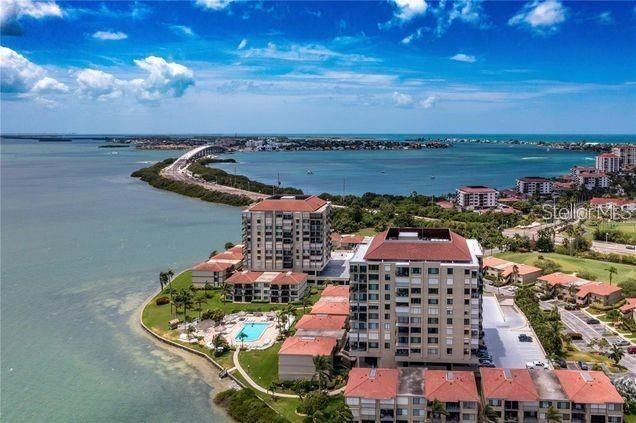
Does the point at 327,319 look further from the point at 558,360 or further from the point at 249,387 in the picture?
the point at 558,360

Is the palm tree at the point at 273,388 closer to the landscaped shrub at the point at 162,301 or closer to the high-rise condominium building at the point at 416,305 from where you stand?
the high-rise condominium building at the point at 416,305

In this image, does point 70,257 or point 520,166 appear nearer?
point 70,257

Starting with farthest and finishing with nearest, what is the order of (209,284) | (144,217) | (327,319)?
1. (144,217)
2. (209,284)
3. (327,319)

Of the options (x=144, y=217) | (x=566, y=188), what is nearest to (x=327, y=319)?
(x=144, y=217)

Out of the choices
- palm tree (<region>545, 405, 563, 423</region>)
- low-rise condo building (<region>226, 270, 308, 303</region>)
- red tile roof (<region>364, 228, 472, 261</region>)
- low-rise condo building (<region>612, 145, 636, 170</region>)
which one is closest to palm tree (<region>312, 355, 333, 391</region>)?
red tile roof (<region>364, 228, 472, 261</region>)

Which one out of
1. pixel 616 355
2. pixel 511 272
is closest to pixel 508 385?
pixel 616 355

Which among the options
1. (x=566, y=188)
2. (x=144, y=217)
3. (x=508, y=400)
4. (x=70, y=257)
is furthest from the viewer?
(x=566, y=188)

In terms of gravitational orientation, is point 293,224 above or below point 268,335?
above
